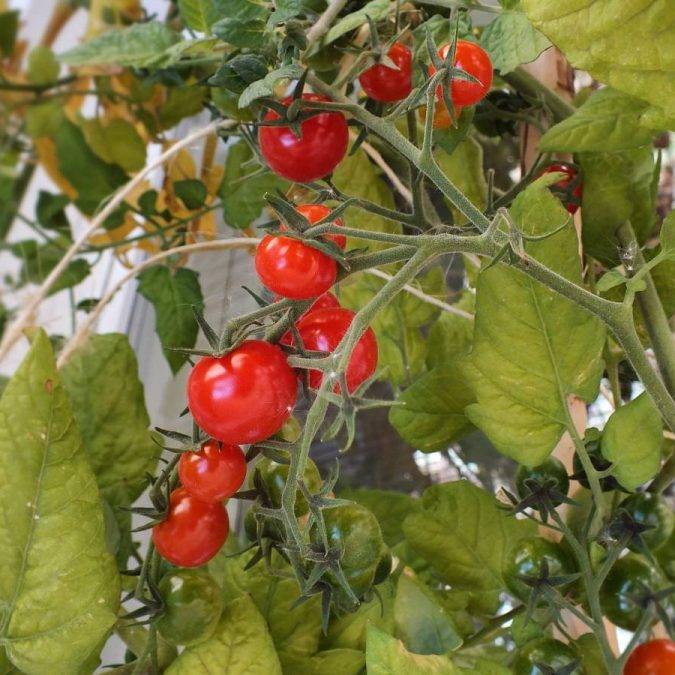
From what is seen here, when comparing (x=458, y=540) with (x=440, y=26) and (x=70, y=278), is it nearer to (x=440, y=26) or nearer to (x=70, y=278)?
(x=440, y=26)

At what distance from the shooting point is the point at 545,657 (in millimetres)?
314

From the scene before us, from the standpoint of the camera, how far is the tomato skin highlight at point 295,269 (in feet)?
0.76

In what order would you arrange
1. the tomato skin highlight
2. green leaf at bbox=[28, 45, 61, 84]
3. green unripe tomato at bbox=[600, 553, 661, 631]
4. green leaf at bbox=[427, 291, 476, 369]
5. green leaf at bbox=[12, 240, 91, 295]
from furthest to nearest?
green leaf at bbox=[28, 45, 61, 84] → green leaf at bbox=[12, 240, 91, 295] → green leaf at bbox=[427, 291, 476, 369] → green unripe tomato at bbox=[600, 553, 661, 631] → the tomato skin highlight

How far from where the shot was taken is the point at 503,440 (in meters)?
0.32

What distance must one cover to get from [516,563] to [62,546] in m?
0.20

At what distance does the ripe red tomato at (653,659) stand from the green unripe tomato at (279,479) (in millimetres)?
156

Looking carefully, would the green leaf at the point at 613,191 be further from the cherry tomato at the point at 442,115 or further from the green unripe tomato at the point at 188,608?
the green unripe tomato at the point at 188,608

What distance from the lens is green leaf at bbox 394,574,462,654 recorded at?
33 centimetres

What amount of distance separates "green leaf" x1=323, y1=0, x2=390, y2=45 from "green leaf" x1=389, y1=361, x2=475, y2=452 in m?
0.17

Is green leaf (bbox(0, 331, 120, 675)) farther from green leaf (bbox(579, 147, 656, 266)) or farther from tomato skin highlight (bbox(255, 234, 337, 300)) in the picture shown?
green leaf (bbox(579, 147, 656, 266))

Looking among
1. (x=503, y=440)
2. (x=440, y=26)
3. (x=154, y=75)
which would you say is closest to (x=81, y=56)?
(x=154, y=75)

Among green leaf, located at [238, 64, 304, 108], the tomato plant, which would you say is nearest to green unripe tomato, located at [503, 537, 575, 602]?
the tomato plant

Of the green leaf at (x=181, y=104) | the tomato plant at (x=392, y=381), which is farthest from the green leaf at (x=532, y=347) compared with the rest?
the green leaf at (x=181, y=104)

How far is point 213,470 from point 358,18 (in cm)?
18
